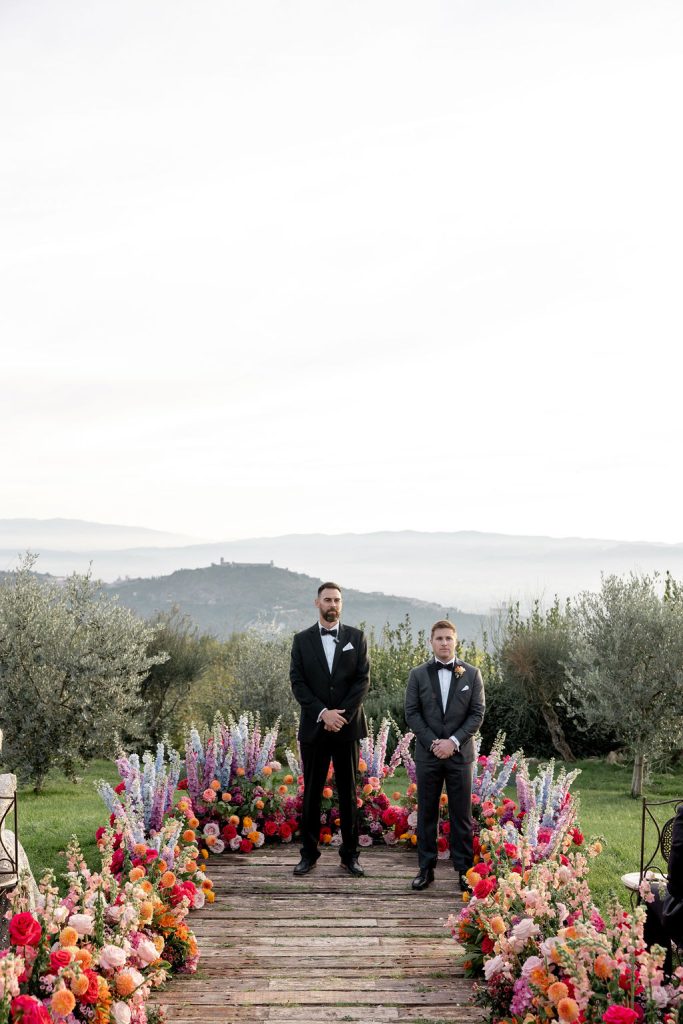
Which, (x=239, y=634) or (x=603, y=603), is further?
Result: (x=239, y=634)

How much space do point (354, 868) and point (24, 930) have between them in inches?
160

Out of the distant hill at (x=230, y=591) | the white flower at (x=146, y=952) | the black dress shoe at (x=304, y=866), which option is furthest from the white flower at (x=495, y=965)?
the distant hill at (x=230, y=591)

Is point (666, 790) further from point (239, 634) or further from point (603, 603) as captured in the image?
point (239, 634)

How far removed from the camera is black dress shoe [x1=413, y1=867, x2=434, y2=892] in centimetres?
742

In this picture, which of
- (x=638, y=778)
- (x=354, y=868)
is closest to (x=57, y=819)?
(x=354, y=868)

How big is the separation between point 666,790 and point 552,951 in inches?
406

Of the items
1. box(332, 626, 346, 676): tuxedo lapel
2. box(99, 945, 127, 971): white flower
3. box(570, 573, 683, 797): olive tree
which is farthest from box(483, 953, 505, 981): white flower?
box(570, 573, 683, 797): olive tree

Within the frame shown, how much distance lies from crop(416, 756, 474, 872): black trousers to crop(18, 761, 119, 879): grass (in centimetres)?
293

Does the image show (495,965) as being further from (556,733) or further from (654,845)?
(556,733)

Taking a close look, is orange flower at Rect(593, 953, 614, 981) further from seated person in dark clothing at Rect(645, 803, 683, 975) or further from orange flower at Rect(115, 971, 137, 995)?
orange flower at Rect(115, 971, 137, 995)

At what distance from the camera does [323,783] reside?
7.91 m

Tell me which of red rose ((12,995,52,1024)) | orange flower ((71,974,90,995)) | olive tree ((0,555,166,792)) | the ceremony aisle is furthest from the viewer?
olive tree ((0,555,166,792))

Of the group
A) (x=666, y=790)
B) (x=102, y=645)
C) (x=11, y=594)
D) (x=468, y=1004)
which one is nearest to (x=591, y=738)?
(x=666, y=790)

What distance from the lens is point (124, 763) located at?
7762 millimetres
